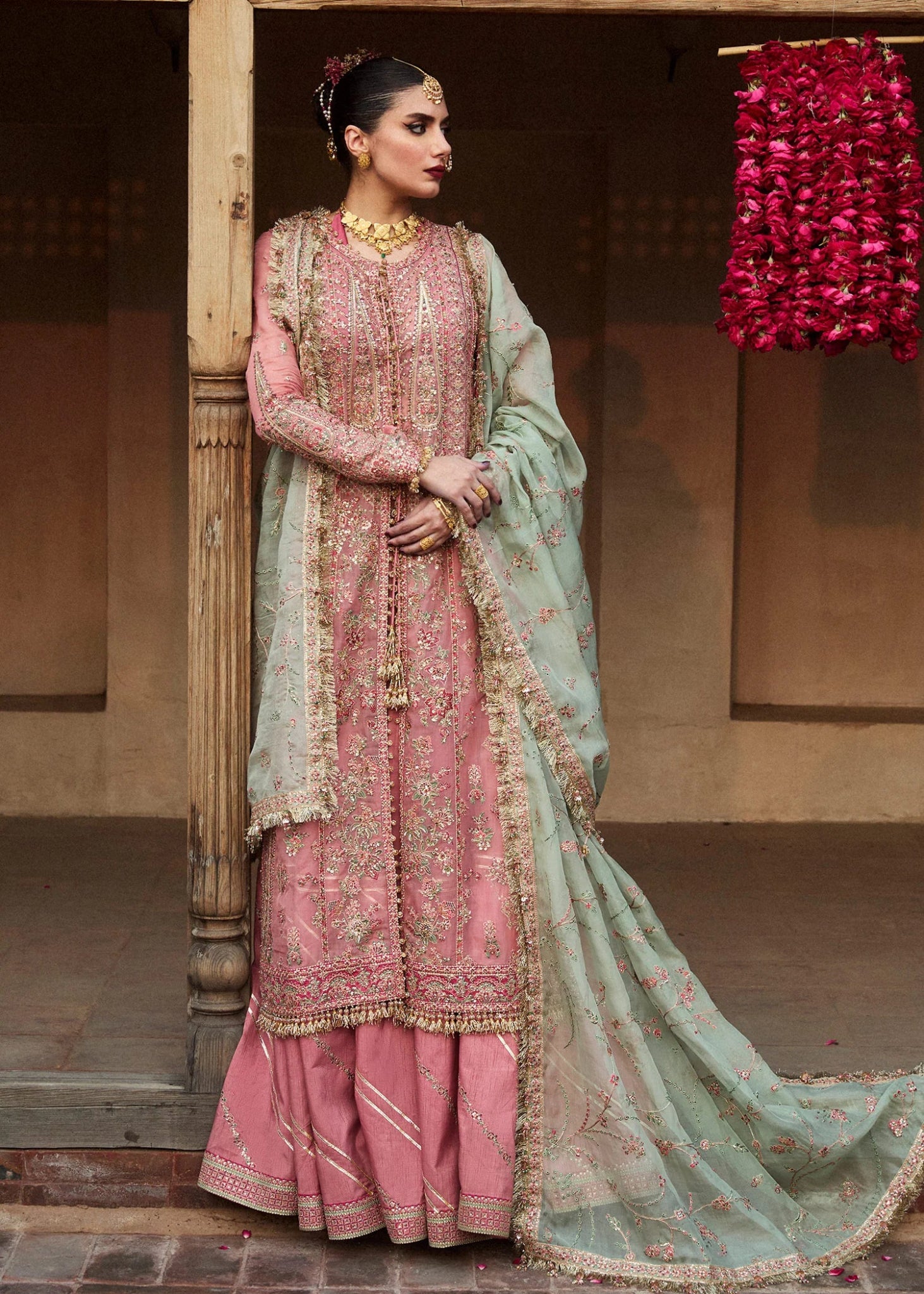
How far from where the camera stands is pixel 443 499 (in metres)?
3.59

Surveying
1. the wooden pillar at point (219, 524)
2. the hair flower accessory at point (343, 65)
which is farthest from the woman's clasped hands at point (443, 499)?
the hair flower accessory at point (343, 65)

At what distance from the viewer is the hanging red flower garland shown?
348 centimetres

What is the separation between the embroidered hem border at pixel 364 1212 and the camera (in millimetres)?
3639

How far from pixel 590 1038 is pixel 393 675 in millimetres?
801

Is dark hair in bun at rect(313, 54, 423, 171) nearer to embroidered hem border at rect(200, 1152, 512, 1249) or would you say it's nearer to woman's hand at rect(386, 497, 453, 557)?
woman's hand at rect(386, 497, 453, 557)

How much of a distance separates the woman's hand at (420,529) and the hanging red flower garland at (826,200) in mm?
658

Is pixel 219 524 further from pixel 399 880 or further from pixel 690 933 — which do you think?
pixel 690 933

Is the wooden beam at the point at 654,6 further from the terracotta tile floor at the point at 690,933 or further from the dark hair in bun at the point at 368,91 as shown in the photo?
the terracotta tile floor at the point at 690,933

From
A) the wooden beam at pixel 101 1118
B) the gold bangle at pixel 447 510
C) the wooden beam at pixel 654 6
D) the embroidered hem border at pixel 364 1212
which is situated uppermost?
the wooden beam at pixel 654 6

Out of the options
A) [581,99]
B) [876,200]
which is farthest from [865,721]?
[876,200]

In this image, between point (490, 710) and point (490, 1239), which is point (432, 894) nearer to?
point (490, 710)

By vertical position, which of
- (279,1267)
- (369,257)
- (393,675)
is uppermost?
(369,257)

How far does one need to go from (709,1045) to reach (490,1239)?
1.90 ft

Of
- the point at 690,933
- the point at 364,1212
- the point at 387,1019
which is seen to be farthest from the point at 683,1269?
the point at 690,933
